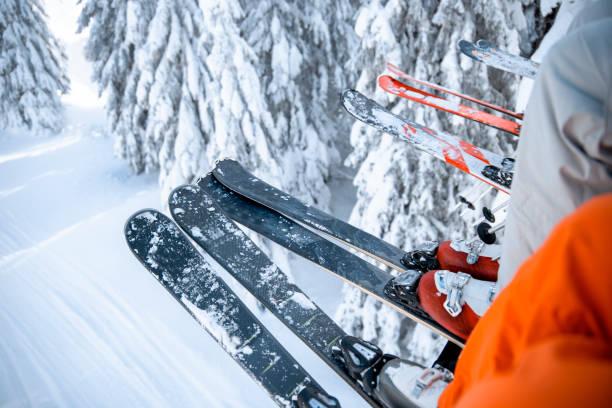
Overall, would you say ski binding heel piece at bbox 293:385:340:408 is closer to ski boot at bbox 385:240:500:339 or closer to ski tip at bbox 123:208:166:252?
ski boot at bbox 385:240:500:339

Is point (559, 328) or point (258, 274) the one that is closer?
point (559, 328)

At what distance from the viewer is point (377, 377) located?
1.52 meters

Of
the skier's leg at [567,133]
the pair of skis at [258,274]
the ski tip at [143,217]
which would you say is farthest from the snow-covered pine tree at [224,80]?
the skier's leg at [567,133]

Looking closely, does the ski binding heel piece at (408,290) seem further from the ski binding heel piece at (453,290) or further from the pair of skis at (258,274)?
the ski binding heel piece at (453,290)

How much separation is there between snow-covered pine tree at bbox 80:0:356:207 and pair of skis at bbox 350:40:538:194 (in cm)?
336

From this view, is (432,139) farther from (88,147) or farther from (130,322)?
(88,147)

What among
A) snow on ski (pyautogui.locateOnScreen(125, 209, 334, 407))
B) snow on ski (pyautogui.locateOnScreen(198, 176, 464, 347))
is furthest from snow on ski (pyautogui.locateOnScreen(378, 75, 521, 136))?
snow on ski (pyautogui.locateOnScreen(125, 209, 334, 407))

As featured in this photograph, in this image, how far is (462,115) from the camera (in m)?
2.67

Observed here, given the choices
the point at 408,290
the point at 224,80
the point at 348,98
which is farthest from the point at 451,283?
the point at 224,80

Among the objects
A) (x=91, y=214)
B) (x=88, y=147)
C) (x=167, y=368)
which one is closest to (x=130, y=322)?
(x=167, y=368)

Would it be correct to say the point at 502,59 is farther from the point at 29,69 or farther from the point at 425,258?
the point at 29,69

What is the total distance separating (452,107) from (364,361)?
2.08 metres

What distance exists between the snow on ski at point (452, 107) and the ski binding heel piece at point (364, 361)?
1.91 meters

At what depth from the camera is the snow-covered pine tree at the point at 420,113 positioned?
13.8 feet
